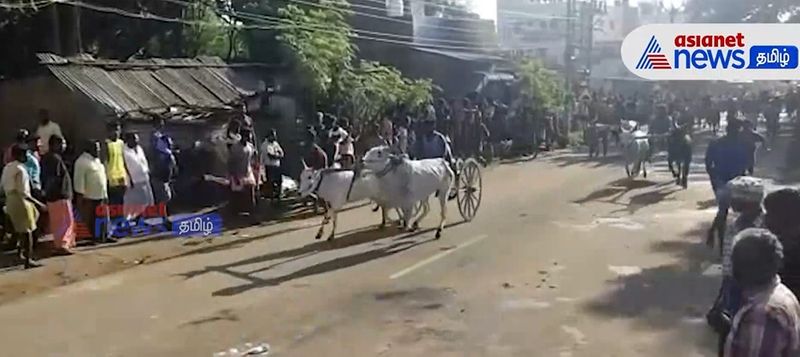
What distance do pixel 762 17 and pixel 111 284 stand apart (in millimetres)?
28730

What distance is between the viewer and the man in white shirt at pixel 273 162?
17.0m

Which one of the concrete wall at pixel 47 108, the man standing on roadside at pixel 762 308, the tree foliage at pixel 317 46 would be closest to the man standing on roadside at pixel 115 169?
the concrete wall at pixel 47 108

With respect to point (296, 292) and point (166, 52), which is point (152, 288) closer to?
point (296, 292)

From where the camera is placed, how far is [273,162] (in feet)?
55.9

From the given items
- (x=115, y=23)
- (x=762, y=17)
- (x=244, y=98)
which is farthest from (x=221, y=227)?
(x=762, y=17)

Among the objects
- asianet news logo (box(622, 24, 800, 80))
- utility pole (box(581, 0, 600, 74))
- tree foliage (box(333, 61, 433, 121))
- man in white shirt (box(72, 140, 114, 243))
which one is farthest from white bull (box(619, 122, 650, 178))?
utility pole (box(581, 0, 600, 74))

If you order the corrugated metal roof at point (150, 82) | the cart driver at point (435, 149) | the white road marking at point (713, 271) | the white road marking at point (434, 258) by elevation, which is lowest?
the white road marking at point (713, 271)

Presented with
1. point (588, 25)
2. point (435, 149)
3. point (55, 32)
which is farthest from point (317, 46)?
point (588, 25)

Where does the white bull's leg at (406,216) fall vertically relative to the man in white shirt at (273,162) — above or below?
below

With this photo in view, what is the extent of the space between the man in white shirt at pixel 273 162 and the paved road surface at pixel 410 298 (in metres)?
2.42

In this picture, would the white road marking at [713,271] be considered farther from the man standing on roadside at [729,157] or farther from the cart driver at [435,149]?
Result: the cart driver at [435,149]

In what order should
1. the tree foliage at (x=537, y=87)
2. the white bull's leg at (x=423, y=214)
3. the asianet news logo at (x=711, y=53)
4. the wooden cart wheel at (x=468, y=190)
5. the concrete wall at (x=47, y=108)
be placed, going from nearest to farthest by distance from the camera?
the white bull's leg at (x=423, y=214)
the concrete wall at (x=47, y=108)
the wooden cart wheel at (x=468, y=190)
the asianet news logo at (x=711, y=53)
the tree foliage at (x=537, y=87)

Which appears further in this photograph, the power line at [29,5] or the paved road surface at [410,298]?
the power line at [29,5]

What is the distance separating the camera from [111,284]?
11.0 metres
